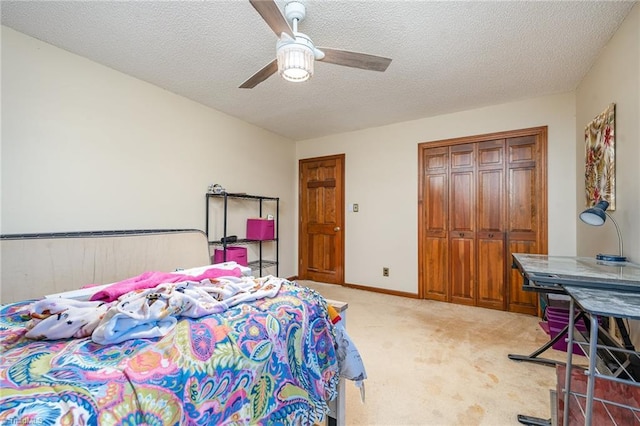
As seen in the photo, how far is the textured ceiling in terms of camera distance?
1738 mm

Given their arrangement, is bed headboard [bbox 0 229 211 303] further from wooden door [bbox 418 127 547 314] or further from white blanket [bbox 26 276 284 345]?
wooden door [bbox 418 127 547 314]

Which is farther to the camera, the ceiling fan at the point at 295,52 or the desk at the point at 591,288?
the ceiling fan at the point at 295,52

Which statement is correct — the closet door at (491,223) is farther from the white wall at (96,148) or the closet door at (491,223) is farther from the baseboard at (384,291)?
the white wall at (96,148)

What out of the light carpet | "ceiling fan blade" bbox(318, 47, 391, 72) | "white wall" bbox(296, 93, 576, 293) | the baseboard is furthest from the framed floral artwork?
the baseboard

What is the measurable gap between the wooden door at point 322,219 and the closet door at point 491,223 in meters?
1.87

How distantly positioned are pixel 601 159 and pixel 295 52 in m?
2.43

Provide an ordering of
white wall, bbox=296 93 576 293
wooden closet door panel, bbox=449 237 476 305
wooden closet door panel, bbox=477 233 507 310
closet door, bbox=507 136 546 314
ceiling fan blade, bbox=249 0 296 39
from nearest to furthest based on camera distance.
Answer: ceiling fan blade, bbox=249 0 296 39 → white wall, bbox=296 93 576 293 → closet door, bbox=507 136 546 314 → wooden closet door panel, bbox=477 233 507 310 → wooden closet door panel, bbox=449 237 476 305

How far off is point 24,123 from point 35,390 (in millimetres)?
2239

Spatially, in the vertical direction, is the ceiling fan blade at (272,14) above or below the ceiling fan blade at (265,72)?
above

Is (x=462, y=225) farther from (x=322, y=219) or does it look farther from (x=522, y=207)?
(x=322, y=219)

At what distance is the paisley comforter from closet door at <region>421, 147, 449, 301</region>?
2.68m

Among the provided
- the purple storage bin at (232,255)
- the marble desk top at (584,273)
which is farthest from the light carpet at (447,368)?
the purple storage bin at (232,255)

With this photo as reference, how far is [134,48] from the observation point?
84.5 inches

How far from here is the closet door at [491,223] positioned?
3.21 meters
